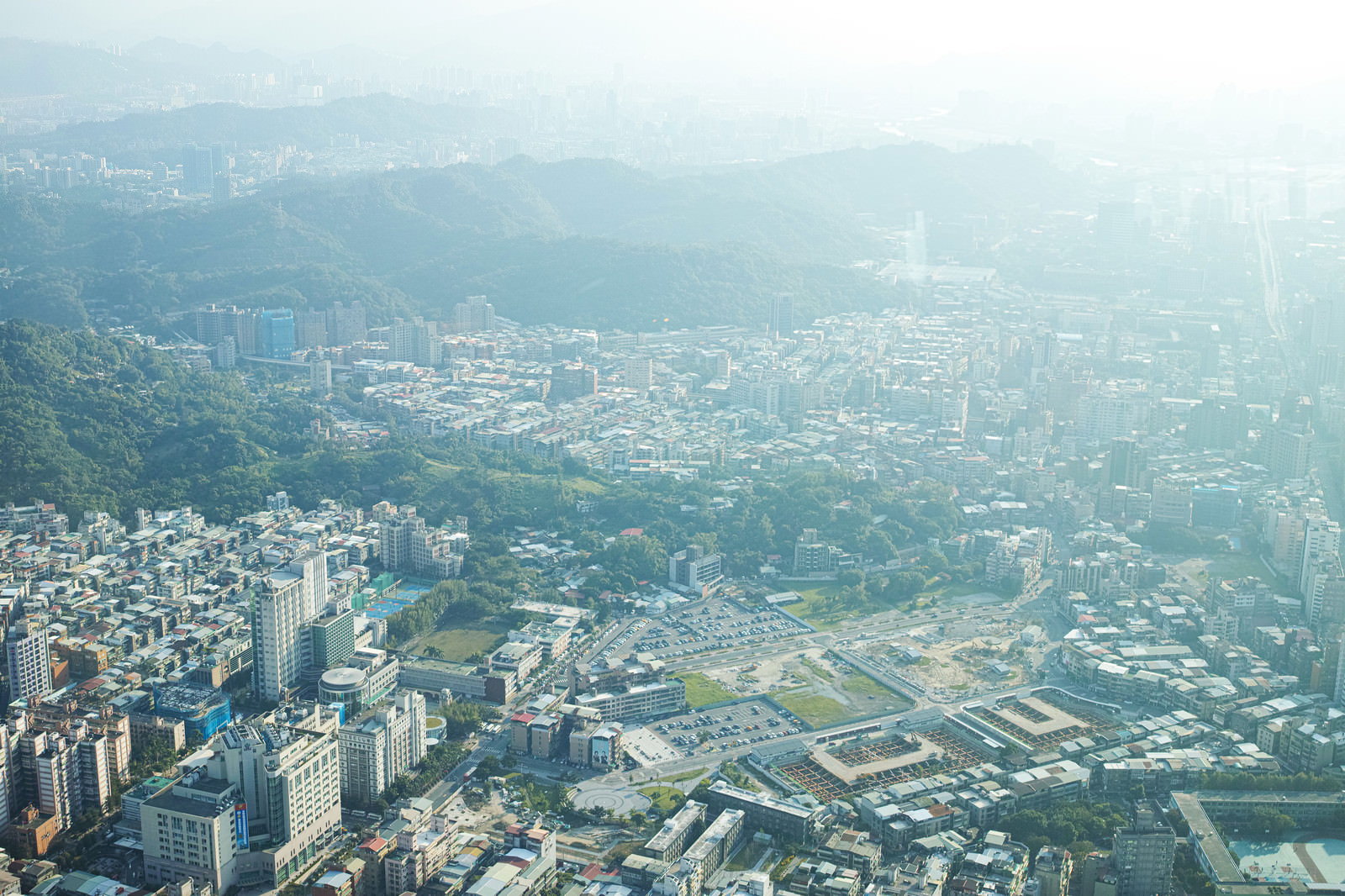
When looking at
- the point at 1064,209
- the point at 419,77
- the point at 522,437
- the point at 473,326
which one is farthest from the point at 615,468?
the point at 419,77

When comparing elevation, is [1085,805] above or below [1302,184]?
below

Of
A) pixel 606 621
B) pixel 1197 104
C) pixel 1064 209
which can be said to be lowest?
pixel 606 621

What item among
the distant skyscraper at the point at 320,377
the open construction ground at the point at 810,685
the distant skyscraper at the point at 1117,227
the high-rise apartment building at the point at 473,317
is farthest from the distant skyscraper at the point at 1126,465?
the distant skyscraper at the point at 1117,227

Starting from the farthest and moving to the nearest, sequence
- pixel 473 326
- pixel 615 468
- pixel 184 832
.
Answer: pixel 473 326 < pixel 615 468 < pixel 184 832

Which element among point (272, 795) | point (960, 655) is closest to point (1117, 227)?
point (960, 655)

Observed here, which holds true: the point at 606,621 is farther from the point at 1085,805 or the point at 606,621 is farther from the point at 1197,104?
the point at 1197,104
